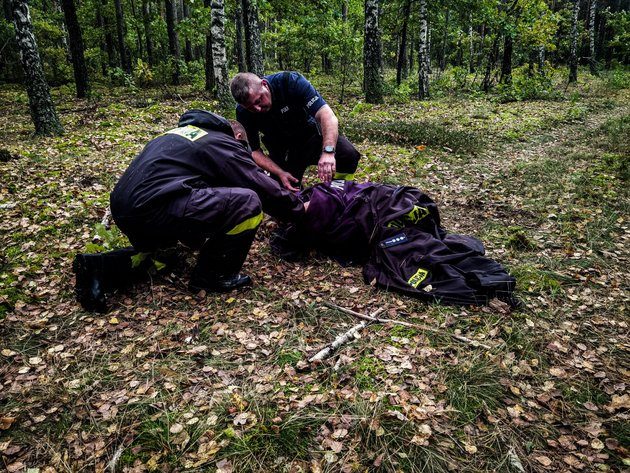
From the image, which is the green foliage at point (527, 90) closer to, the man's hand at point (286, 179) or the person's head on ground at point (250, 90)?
the man's hand at point (286, 179)

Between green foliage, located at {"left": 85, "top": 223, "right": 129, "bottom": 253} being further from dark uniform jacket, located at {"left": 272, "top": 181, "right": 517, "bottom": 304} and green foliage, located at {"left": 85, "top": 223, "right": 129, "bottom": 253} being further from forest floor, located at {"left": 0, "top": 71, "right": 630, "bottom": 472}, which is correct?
dark uniform jacket, located at {"left": 272, "top": 181, "right": 517, "bottom": 304}

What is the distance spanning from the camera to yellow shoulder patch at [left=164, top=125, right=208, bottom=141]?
337 cm

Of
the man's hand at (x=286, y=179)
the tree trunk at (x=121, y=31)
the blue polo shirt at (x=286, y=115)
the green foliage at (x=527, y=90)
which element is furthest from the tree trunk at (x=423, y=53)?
the tree trunk at (x=121, y=31)

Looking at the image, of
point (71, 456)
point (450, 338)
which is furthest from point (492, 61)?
point (71, 456)

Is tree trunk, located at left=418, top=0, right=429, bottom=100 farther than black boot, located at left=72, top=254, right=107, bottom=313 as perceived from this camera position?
Yes

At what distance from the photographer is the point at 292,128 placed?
486cm

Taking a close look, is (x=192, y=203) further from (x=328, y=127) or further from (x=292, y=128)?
(x=292, y=128)

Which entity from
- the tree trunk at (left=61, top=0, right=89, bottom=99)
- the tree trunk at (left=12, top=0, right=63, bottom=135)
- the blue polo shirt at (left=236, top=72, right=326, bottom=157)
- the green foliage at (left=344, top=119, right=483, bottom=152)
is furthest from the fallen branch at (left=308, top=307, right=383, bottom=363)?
the tree trunk at (left=61, top=0, right=89, bottom=99)

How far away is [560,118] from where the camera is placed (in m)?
10.8

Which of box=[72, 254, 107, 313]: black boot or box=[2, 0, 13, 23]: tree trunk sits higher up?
box=[2, 0, 13, 23]: tree trunk

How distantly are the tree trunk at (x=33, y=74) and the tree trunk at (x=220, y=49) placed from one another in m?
3.87

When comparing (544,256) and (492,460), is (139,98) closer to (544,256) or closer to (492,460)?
(544,256)

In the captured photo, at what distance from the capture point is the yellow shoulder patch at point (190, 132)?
337 cm

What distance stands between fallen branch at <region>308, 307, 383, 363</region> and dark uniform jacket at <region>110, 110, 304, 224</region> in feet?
4.67
